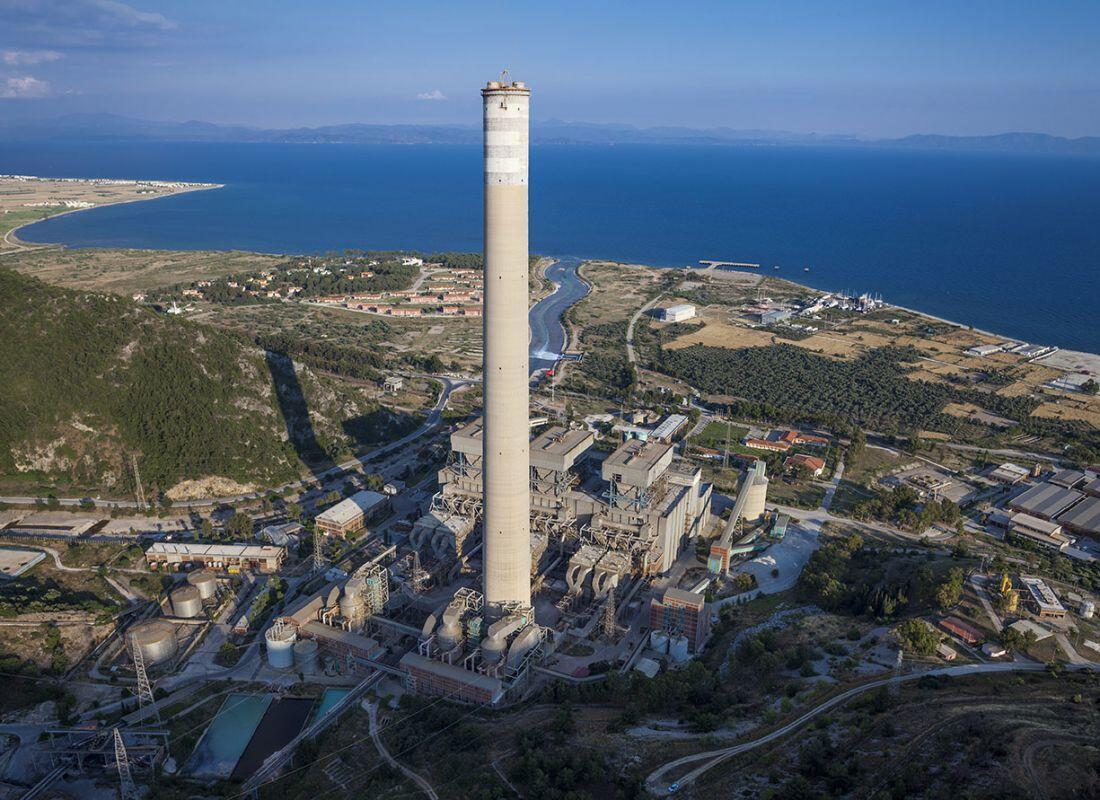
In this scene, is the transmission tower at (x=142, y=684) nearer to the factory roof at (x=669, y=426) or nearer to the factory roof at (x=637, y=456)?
the factory roof at (x=637, y=456)

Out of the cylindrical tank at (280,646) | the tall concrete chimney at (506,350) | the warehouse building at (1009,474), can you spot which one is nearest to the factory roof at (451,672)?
the tall concrete chimney at (506,350)

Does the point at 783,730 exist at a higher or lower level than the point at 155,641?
higher

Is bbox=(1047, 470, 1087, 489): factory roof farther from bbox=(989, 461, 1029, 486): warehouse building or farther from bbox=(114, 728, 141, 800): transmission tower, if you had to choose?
bbox=(114, 728, 141, 800): transmission tower

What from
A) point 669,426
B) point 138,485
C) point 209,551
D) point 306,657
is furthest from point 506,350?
point 669,426

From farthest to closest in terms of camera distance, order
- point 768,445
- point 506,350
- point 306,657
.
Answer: point 768,445 → point 306,657 → point 506,350

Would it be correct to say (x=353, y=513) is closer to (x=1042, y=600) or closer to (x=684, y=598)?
(x=684, y=598)

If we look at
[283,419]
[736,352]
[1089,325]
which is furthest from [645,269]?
[283,419]

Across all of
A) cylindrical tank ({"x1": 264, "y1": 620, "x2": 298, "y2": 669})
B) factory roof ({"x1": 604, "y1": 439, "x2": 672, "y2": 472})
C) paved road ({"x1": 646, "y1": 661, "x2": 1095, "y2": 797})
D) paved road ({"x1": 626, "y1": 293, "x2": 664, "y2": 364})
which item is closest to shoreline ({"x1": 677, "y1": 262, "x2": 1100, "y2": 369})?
paved road ({"x1": 626, "y1": 293, "x2": 664, "y2": 364})

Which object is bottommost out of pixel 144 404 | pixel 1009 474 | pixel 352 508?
pixel 1009 474
